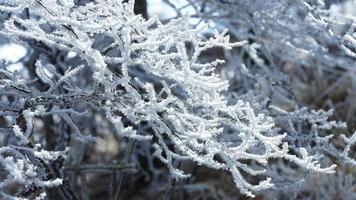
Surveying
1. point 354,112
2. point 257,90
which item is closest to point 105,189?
point 354,112

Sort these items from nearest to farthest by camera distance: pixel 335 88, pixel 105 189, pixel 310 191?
pixel 310 191, pixel 105 189, pixel 335 88

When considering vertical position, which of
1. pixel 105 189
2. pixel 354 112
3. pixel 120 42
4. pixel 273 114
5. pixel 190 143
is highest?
pixel 120 42

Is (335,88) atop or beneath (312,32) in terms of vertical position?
beneath

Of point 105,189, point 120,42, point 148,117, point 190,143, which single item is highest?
point 120,42

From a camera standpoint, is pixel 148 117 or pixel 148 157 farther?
pixel 148 157

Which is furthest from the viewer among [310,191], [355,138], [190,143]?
[310,191]

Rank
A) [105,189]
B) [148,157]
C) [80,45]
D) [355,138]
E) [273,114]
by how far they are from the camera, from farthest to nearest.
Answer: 1. [105,189]
2. [148,157]
3. [273,114]
4. [355,138]
5. [80,45]

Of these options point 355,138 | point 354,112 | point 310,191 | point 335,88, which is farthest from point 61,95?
point 335,88

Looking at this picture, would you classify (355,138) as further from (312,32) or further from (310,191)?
(310,191)

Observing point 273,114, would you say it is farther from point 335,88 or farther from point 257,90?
point 335,88
